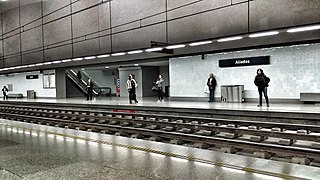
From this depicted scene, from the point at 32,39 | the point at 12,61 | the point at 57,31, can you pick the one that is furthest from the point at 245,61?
the point at 12,61

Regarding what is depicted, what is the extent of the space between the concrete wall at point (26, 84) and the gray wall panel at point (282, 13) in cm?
2032

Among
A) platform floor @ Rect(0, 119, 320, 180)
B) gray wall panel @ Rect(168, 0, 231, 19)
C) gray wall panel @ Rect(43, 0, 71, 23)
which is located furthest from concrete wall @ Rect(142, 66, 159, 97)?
platform floor @ Rect(0, 119, 320, 180)

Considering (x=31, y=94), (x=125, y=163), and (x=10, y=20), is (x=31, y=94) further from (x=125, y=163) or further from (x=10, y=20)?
(x=125, y=163)

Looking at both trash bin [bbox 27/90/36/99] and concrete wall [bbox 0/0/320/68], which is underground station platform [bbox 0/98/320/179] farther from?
trash bin [bbox 27/90/36/99]

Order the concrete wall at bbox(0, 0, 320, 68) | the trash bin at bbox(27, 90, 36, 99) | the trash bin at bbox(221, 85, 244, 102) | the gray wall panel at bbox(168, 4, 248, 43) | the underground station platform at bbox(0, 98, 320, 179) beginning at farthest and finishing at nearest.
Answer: the trash bin at bbox(27, 90, 36, 99), the trash bin at bbox(221, 85, 244, 102), the gray wall panel at bbox(168, 4, 248, 43), the concrete wall at bbox(0, 0, 320, 68), the underground station platform at bbox(0, 98, 320, 179)

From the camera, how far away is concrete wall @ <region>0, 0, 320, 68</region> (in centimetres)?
1259

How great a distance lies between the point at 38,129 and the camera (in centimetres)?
862

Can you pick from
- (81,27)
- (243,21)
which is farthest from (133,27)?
(243,21)

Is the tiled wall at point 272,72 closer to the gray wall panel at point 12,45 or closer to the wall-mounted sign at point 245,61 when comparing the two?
the wall-mounted sign at point 245,61

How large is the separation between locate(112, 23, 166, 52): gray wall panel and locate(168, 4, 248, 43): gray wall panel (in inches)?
33.3

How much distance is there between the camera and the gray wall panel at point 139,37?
16836 millimetres

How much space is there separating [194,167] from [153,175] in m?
0.71

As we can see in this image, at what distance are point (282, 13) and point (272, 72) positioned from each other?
3.04 m

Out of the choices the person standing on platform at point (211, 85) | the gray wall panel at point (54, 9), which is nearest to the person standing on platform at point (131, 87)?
the person standing on platform at point (211, 85)
